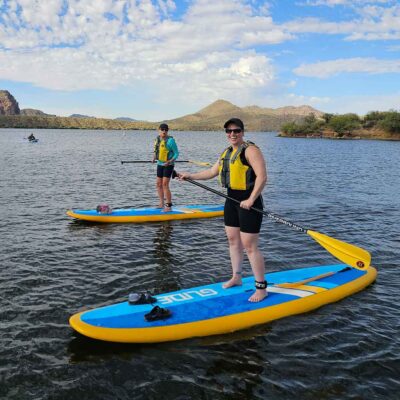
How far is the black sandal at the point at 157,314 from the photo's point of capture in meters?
6.24

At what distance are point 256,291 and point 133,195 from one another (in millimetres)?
13793

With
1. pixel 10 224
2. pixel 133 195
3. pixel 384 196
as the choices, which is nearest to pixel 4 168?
pixel 133 195

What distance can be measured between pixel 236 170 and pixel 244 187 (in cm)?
32

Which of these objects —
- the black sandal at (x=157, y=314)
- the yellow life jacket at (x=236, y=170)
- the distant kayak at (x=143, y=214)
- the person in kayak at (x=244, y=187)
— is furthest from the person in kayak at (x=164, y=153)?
the black sandal at (x=157, y=314)

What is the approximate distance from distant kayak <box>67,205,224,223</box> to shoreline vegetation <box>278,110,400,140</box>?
11596 centimetres

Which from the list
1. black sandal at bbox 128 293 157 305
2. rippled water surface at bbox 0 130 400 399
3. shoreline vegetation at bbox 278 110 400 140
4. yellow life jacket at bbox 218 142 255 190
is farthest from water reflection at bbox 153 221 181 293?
shoreline vegetation at bbox 278 110 400 140

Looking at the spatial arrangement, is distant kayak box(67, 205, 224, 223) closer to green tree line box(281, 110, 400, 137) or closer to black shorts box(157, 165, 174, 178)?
black shorts box(157, 165, 174, 178)

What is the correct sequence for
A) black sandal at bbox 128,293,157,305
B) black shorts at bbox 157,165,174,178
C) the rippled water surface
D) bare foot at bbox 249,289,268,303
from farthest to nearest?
black shorts at bbox 157,165,174,178 < bare foot at bbox 249,289,268,303 < black sandal at bbox 128,293,157,305 < the rippled water surface

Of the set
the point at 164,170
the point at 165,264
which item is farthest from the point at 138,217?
the point at 165,264

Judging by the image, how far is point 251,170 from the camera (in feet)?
21.2

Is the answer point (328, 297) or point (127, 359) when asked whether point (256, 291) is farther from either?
point (127, 359)

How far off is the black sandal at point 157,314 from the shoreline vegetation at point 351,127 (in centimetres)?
12389

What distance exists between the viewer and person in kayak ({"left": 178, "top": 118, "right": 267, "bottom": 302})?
6336 millimetres

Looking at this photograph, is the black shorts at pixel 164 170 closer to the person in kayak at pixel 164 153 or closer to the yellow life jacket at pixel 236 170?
the person in kayak at pixel 164 153
